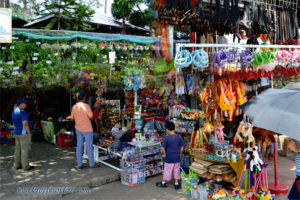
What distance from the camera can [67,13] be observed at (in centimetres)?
1506

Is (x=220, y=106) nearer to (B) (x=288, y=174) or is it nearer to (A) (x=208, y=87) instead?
(A) (x=208, y=87)

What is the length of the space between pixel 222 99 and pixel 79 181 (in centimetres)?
314

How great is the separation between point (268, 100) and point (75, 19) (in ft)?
45.3

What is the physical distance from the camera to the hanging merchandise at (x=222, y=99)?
16.3 feet

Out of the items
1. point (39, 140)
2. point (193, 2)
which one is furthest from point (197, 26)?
point (39, 140)

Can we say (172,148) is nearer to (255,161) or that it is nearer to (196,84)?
(255,161)

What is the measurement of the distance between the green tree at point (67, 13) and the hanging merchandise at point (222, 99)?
11.4 metres

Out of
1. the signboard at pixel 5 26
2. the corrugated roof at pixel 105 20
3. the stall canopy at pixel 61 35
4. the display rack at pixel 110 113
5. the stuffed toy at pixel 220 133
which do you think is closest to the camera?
the signboard at pixel 5 26

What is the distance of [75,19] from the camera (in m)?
15.2

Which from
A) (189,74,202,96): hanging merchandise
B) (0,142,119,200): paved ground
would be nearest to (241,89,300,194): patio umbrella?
(189,74,202,96): hanging merchandise

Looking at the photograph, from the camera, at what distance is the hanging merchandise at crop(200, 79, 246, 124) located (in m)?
4.98

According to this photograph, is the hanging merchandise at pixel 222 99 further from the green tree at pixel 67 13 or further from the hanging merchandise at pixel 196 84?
the green tree at pixel 67 13

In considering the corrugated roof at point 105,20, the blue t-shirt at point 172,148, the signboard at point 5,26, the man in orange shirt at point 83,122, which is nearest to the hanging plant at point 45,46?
the man in orange shirt at point 83,122
